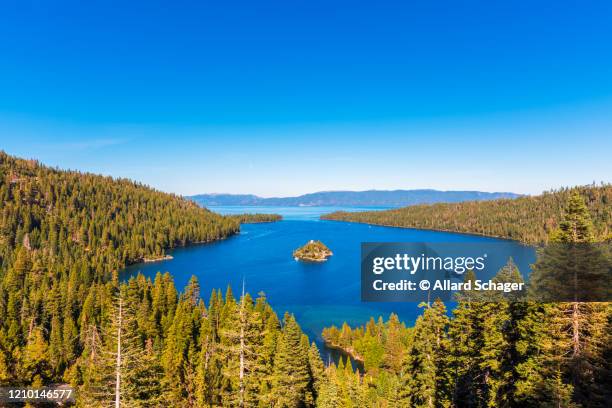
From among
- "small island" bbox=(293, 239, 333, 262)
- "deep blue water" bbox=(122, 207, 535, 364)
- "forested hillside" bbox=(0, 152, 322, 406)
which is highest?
"forested hillside" bbox=(0, 152, 322, 406)

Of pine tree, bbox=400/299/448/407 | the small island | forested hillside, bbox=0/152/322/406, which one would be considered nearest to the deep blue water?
the small island

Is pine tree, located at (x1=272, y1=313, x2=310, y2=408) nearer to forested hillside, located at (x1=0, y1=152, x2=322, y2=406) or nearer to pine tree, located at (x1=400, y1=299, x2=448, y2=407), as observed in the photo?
forested hillside, located at (x1=0, y1=152, x2=322, y2=406)

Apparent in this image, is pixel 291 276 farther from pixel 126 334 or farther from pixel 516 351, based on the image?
pixel 126 334

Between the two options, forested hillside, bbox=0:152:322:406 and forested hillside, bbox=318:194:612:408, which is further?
forested hillside, bbox=0:152:322:406

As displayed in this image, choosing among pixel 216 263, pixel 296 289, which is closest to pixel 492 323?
pixel 296 289

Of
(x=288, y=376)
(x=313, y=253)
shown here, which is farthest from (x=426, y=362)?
(x=313, y=253)

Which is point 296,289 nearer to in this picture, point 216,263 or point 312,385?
point 216,263
